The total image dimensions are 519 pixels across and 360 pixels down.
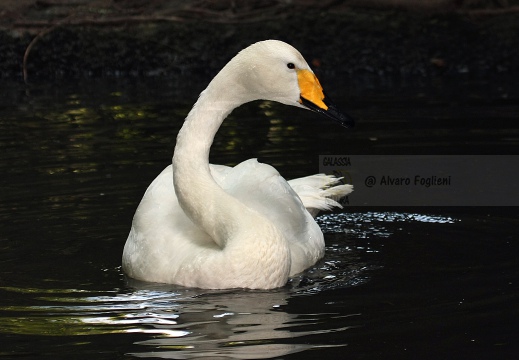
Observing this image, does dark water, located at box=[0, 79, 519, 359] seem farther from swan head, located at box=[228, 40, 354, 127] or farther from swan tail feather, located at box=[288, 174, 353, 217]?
swan head, located at box=[228, 40, 354, 127]

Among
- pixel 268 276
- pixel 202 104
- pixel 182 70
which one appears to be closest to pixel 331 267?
pixel 268 276

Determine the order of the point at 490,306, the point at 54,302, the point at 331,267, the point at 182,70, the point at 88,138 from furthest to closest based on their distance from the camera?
the point at 182,70
the point at 88,138
the point at 331,267
the point at 54,302
the point at 490,306

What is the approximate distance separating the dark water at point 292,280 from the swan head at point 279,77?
1.01 meters

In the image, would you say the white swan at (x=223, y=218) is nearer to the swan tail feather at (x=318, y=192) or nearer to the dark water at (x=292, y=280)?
the dark water at (x=292, y=280)

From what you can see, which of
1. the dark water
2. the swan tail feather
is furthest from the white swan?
the swan tail feather

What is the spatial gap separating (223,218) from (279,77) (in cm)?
84

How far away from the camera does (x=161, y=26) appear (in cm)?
1474

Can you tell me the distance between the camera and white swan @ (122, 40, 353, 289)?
19.8 feet

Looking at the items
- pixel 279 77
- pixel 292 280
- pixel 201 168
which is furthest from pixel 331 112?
pixel 292 280

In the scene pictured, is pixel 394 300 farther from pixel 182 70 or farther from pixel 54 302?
pixel 182 70

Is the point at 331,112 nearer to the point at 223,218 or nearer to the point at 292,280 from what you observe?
the point at 223,218

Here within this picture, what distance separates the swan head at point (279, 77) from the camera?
617 cm

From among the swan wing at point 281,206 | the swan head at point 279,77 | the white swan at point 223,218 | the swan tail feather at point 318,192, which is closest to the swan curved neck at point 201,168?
the white swan at point 223,218

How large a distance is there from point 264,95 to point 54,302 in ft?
5.35
